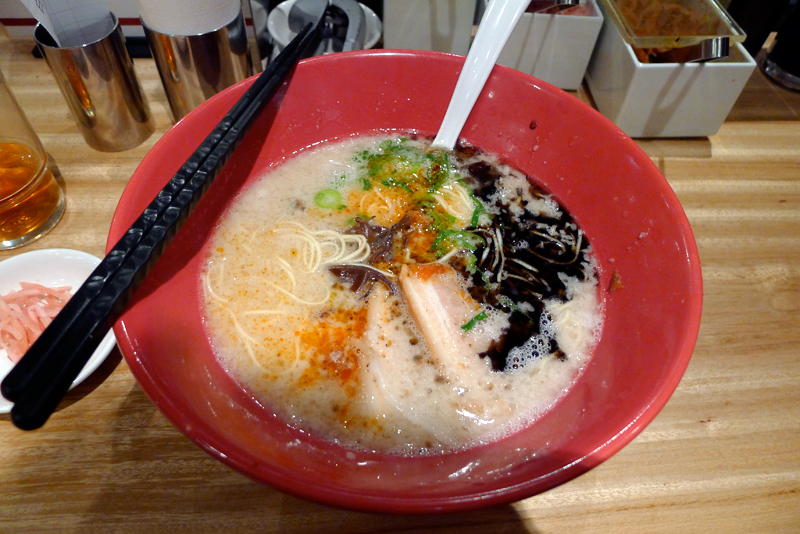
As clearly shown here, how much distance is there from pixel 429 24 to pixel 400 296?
1.03 m

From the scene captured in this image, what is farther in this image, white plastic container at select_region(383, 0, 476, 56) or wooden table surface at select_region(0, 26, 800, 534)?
white plastic container at select_region(383, 0, 476, 56)

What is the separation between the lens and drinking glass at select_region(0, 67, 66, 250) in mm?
1306

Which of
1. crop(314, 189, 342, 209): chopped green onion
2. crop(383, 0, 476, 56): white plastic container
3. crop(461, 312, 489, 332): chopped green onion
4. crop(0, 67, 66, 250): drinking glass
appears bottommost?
crop(461, 312, 489, 332): chopped green onion

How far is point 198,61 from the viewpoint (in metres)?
1.46

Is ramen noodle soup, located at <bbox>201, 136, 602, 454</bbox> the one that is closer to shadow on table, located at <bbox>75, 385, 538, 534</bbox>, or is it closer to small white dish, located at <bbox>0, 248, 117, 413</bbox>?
shadow on table, located at <bbox>75, 385, 538, 534</bbox>

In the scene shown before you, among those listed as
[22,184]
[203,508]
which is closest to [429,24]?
[22,184]

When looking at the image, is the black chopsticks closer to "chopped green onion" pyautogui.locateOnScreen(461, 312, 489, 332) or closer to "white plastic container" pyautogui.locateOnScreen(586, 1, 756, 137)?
"chopped green onion" pyautogui.locateOnScreen(461, 312, 489, 332)

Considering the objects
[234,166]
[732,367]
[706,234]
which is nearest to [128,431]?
[234,166]

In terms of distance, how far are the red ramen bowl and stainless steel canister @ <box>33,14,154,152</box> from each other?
18.1 inches

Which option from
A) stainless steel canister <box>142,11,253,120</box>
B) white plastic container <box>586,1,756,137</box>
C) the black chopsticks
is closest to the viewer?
the black chopsticks

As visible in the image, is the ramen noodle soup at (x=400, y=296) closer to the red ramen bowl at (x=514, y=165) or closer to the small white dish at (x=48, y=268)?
the red ramen bowl at (x=514, y=165)

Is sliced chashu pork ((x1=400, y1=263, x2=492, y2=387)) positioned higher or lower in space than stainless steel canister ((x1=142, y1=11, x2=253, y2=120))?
lower

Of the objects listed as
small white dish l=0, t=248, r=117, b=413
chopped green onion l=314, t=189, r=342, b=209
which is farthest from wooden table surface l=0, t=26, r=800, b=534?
chopped green onion l=314, t=189, r=342, b=209

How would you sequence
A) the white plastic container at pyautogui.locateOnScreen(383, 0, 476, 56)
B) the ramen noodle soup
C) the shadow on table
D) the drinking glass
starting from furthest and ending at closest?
the white plastic container at pyautogui.locateOnScreen(383, 0, 476, 56) < the drinking glass < the ramen noodle soup < the shadow on table
